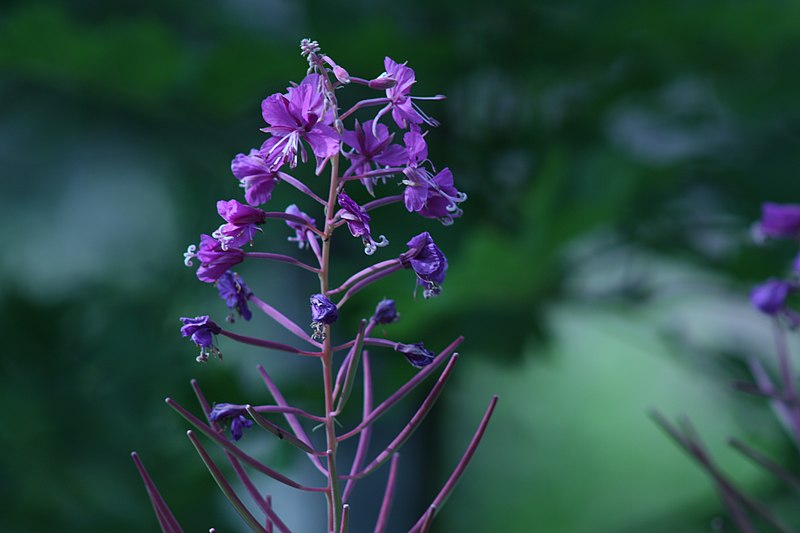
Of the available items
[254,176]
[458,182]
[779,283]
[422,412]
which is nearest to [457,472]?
[422,412]

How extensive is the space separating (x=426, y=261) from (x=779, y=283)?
0.85ft

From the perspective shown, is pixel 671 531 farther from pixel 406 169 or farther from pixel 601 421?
pixel 601 421

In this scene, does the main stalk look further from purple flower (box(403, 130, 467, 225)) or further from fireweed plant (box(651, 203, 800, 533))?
fireweed plant (box(651, 203, 800, 533))

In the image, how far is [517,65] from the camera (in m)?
1.10

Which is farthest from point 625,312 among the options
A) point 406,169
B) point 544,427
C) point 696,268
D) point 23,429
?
point 544,427

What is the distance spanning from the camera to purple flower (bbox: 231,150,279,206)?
1.04ft

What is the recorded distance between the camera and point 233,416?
13.5 inches

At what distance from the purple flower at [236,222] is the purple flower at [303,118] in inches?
0.9

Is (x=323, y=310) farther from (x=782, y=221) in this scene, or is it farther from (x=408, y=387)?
(x=782, y=221)

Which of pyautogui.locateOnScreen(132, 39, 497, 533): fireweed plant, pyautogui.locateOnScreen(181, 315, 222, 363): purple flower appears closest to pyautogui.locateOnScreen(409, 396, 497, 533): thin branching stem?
pyautogui.locateOnScreen(132, 39, 497, 533): fireweed plant

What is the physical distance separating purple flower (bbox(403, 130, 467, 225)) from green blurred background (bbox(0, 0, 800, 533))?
0.49 metres

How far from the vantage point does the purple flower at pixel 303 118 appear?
1.02 ft

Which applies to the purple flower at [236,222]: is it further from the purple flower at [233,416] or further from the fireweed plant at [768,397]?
the fireweed plant at [768,397]

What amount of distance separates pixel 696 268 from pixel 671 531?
36 centimetres
